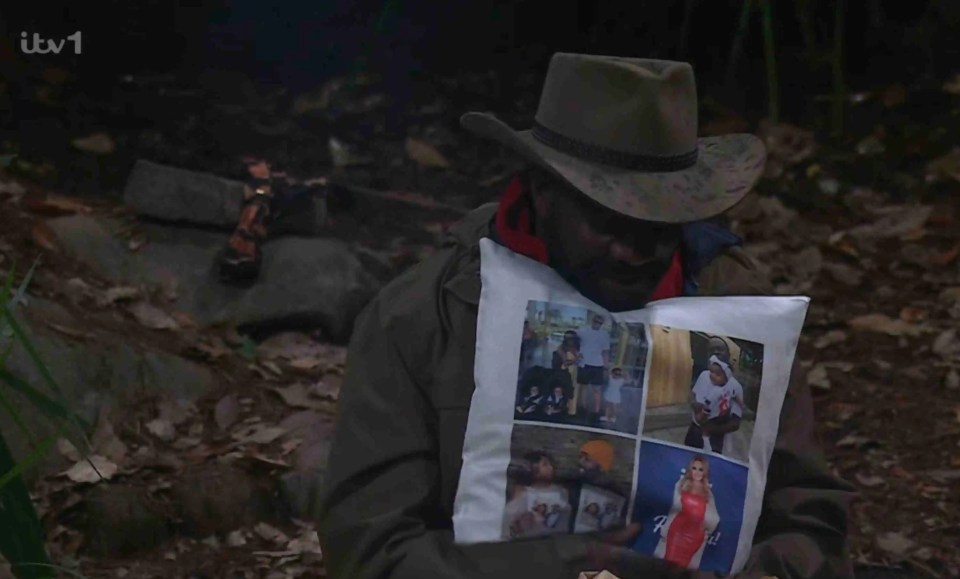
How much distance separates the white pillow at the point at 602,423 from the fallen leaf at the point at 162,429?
209cm

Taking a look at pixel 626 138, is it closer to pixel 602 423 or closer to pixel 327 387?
pixel 602 423

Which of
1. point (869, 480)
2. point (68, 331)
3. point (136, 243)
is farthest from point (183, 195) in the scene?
point (869, 480)

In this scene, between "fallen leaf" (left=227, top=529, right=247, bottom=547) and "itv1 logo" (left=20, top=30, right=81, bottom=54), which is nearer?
"fallen leaf" (left=227, top=529, right=247, bottom=547)

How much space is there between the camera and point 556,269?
1967 mm

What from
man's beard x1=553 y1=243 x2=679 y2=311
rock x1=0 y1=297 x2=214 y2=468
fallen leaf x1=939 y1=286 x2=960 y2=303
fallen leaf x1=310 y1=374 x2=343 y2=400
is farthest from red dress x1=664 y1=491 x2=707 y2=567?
fallen leaf x1=939 y1=286 x2=960 y2=303

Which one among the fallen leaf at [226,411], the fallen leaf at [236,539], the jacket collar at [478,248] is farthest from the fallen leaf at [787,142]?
the jacket collar at [478,248]

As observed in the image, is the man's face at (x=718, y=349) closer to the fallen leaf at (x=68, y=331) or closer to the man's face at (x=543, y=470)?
the man's face at (x=543, y=470)

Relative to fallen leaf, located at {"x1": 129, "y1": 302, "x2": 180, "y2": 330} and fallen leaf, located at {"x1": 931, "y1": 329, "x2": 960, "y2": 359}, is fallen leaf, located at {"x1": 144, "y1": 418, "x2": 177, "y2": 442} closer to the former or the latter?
fallen leaf, located at {"x1": 129, "y1": 302, "x2": 180, "y2": 330}

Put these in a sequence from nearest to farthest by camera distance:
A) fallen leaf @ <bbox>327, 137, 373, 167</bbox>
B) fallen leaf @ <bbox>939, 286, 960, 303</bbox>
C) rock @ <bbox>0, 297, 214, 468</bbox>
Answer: rock @ <bbox>0, 297, 214, 468</bbox> → fallen leaf @ <bbox>939, 286, 960, 303</bbox> → fallen leaf @ <bbox>327, 137, 373, 167</bbox>

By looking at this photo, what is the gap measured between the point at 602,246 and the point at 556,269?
93mm

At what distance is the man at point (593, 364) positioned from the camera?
1885mm

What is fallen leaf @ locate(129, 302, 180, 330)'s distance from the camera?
4301 millimetres

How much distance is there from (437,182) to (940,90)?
2296mm

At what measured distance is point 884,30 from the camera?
6012 millimetres
